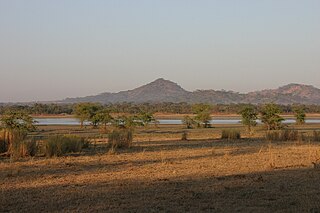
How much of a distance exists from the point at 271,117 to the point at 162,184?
152ft

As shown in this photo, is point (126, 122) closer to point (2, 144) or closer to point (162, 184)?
point (2, 144)

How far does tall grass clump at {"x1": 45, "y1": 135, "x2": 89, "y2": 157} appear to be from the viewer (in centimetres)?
2456

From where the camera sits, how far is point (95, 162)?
21.7 metres

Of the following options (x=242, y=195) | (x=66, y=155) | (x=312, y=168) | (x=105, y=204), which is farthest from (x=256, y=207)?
(x=66, y=155)

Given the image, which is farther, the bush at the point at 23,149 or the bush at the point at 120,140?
the bush at the point at 120,140

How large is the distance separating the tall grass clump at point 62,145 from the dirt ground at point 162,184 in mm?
1415

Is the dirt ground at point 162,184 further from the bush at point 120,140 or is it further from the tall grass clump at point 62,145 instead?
the bush at point 120,140

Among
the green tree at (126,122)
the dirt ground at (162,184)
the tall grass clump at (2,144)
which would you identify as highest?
the tall grass clump at (2,144)

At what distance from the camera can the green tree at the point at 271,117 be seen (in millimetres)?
58181

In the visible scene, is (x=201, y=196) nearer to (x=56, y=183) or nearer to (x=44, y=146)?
(x=56, y=183)

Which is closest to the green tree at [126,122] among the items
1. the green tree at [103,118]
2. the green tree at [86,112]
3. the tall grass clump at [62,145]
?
the green tree at [103,118]

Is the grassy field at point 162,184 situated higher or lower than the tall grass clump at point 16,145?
lower

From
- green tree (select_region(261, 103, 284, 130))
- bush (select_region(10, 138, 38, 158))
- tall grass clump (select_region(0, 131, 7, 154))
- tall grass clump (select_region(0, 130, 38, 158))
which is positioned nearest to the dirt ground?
bush (select_region(10, 138, 38, 158))

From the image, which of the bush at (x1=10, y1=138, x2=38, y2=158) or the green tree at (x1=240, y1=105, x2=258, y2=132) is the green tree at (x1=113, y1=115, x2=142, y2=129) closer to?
the green tree at (x1=240, y1=105, x2=258, y2=132)
